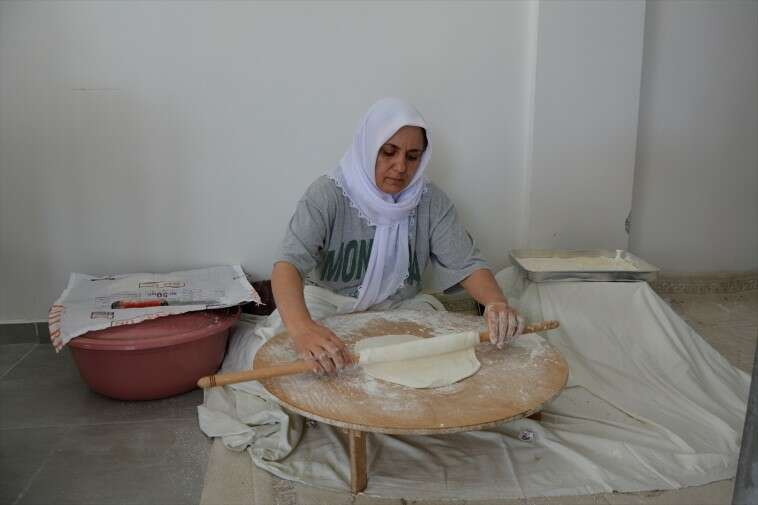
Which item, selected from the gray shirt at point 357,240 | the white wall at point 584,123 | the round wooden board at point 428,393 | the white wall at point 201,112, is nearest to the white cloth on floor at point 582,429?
the round wooden board at point 428,393

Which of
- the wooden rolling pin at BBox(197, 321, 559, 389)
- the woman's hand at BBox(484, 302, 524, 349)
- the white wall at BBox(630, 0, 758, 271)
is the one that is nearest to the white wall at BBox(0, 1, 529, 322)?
the white wall at BBox(630, 0, 758, 271)

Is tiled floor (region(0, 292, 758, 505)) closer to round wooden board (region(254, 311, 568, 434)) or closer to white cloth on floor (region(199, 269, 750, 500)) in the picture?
white cloth on floor (region(199, 269, 750, 500))

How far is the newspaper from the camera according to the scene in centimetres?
188

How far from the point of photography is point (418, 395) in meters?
1.39

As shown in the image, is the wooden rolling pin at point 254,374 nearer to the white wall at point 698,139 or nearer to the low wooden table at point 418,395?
the low wooden table at point 418,395

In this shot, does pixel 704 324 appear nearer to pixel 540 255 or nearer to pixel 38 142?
pixel 540 255

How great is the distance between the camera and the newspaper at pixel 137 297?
1.88 metres

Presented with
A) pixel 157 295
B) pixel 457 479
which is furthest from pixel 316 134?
pixel 457 479

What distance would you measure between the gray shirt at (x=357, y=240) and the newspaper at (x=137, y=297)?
0.38m

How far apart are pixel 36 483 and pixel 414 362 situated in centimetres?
104

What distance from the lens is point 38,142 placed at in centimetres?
225

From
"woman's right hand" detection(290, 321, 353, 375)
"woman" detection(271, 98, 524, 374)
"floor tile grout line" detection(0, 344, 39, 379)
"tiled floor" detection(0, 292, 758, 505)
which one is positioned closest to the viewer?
"woman's right hand" detection(290, 321, 353, 375)

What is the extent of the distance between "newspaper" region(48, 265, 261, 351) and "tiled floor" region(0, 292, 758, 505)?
0.26 m

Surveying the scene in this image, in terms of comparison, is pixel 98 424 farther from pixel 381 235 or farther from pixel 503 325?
pixel 503 325
